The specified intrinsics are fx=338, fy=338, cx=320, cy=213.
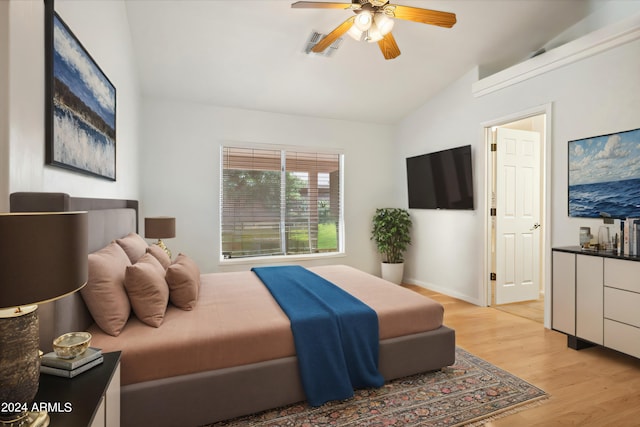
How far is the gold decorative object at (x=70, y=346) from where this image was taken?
129 centimetres

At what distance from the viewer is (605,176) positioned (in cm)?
296

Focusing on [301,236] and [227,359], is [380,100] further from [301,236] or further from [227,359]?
[227,359]

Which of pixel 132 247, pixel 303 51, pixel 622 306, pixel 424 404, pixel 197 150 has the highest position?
pixel 303 51

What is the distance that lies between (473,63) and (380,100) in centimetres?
128

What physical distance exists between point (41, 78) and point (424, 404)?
2747 millimetres

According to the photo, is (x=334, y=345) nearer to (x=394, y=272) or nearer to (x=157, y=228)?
(x=157, y=228)

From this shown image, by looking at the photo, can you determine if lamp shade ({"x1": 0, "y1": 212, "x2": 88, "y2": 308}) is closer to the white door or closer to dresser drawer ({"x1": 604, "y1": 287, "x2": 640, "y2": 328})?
dresser drawer ({"x1": 604, "y1": 287, "x2": 640, "y2": 328})

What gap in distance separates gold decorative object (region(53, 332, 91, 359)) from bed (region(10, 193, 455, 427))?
0.51ft

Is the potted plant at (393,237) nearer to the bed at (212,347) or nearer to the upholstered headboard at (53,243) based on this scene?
the bed at (212,347)

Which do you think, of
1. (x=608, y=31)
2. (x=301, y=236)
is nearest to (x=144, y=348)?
(x=301, y=236)

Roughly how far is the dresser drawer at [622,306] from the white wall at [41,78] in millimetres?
3819

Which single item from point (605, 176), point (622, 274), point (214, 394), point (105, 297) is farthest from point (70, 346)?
point (605, 176)

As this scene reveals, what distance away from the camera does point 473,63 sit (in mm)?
4105

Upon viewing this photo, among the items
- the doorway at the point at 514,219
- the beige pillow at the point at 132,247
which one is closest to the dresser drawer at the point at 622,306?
the doorway at the point at 514,219
